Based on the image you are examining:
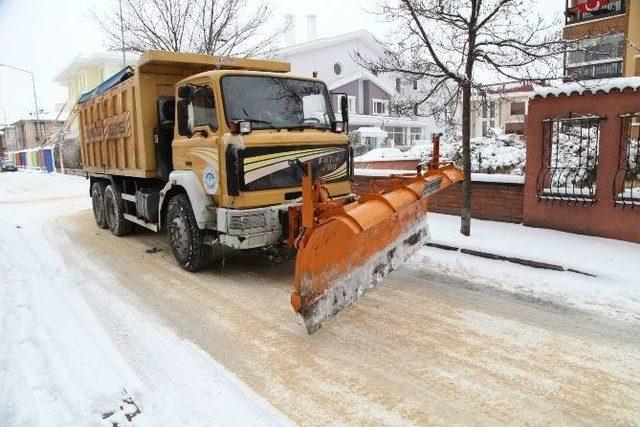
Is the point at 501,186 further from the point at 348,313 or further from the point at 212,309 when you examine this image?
the point at 212,309

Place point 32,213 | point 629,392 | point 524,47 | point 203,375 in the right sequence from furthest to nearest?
1. point 32,213
2. point 524,47
3. point 203,375
4. point 629,392

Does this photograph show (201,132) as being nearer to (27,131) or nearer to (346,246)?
(346,246)

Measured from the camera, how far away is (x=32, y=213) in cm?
1203

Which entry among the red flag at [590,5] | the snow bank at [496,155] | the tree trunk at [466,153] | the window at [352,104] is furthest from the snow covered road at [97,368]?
the window at [352,104]

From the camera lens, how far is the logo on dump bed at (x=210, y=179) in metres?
5.34

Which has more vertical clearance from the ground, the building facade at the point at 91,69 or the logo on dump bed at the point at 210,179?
the building facade at the point at 91,69

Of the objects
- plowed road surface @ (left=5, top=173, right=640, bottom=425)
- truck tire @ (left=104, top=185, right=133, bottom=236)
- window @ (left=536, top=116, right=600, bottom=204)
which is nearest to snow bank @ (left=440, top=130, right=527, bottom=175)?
window @ (left=536, top=116, right=600, bottom=204)

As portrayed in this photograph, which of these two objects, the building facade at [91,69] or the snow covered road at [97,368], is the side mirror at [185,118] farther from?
the building facade at [91,69]

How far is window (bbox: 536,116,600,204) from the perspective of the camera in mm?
6867

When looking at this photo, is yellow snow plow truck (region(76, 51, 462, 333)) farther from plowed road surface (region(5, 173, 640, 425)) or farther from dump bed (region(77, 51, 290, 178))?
plowed road surface (region(5, 173, 640, 425))

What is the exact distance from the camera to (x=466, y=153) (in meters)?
7.15

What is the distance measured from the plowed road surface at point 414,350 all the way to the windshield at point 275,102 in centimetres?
190

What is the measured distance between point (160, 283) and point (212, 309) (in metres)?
1.24

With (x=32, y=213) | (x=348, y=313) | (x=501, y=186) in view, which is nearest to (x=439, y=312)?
(x=348, y=313)
